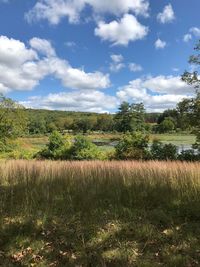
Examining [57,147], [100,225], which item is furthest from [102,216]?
[57,147]

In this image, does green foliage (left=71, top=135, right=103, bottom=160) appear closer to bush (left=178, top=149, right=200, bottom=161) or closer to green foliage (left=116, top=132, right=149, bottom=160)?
green foliage (left=116, top=132, right=149, bottom=160)

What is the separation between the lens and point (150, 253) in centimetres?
452

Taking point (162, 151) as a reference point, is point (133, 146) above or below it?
above

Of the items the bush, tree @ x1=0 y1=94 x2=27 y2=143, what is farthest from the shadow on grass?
tree @ x1=0 y1=94 x2=27 y2=143

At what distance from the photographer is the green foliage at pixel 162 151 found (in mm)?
15336

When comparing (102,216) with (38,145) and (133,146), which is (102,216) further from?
(38,145)

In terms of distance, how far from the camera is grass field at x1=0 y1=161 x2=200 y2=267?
14.8ft

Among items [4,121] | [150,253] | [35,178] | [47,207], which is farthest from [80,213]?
[4,121]

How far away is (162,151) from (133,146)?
144 centimetres

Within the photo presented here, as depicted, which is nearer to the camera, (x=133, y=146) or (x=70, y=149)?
(x=133, y=146)

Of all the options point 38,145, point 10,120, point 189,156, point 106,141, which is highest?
point 10,120

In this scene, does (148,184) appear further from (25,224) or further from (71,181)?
(25,224)

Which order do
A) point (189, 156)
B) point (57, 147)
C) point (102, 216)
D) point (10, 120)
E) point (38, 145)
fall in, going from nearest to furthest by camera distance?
point (102, 216) → point (189, 156) → point (57, 147) → point (10, 120) → point (38, 145)

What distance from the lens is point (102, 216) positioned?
582cm
